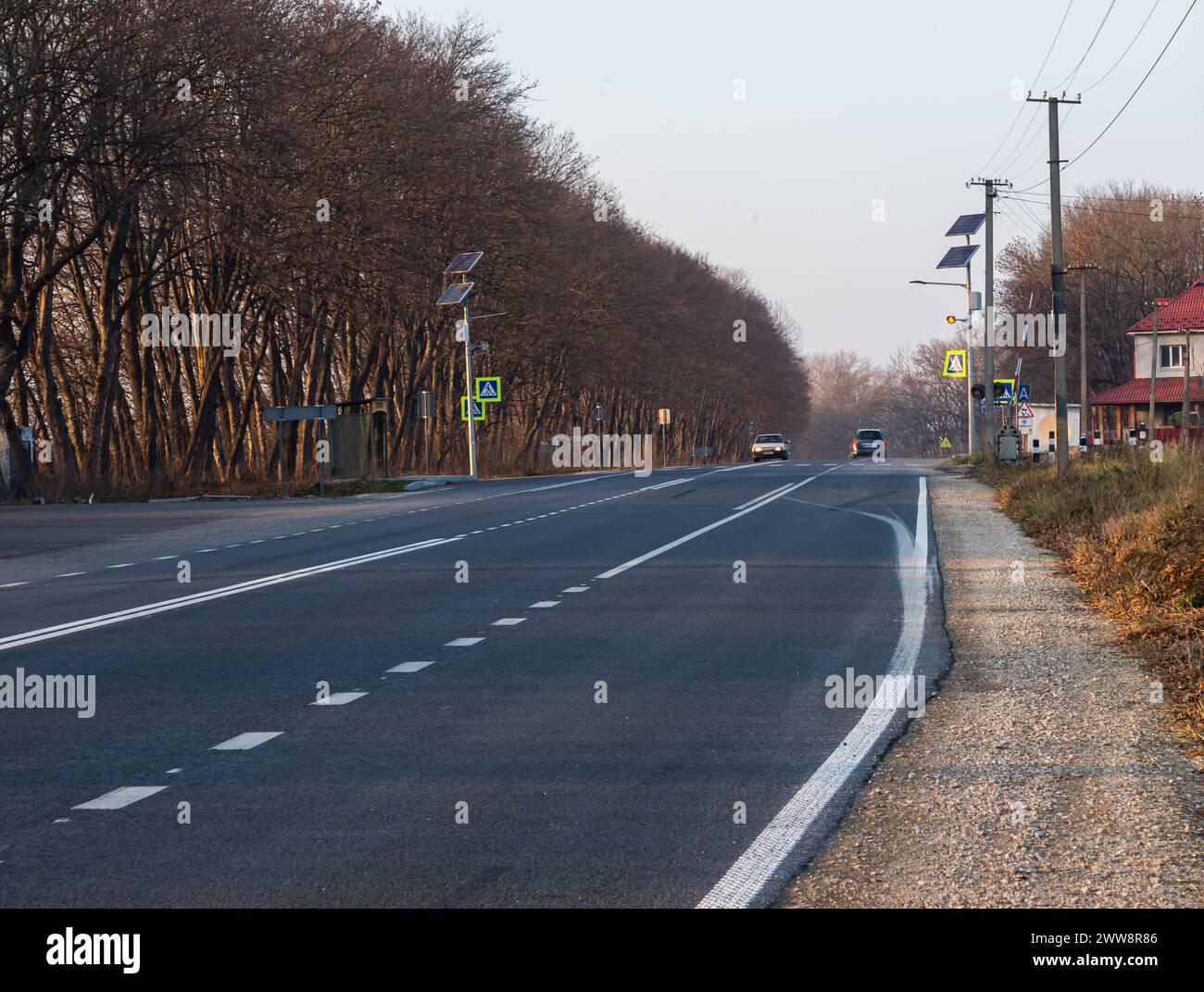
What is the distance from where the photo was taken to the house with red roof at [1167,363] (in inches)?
3374

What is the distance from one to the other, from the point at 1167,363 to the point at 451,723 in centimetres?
8619

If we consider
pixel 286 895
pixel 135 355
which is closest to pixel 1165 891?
pixel 286 895

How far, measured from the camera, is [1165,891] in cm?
550

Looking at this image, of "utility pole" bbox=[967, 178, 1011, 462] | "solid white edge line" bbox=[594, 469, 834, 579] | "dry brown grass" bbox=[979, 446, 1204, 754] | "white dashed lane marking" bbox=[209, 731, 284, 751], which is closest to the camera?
"white dashed lane marking" bbox=[209, 731, 284, 751]

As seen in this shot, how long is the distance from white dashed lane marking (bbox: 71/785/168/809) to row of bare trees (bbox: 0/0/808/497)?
30.7 meters

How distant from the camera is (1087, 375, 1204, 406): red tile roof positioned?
8650cm

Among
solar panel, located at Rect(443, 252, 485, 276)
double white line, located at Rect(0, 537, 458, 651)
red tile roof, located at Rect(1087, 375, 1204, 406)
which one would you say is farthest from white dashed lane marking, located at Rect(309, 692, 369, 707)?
red tile roof, located at Rect(1087, 375, 1204, 406)

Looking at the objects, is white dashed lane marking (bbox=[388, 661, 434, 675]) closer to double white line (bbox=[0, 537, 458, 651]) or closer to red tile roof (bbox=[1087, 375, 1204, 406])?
double white line (bbox=[0, 537, 458, 651])

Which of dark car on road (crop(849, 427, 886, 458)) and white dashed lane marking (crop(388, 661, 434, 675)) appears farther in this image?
dark car on road (crop(849, 427, 886, 458))

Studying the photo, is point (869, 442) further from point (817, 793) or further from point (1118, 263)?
point (817, 793)

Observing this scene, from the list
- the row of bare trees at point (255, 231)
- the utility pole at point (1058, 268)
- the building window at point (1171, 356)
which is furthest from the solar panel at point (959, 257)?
the building window at point (1171, 356)

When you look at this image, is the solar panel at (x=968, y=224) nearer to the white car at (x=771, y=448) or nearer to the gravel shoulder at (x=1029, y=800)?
the white car at (x=771, y=448)

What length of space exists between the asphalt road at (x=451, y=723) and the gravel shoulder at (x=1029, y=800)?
26 cm

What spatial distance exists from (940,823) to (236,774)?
11.3 feet
